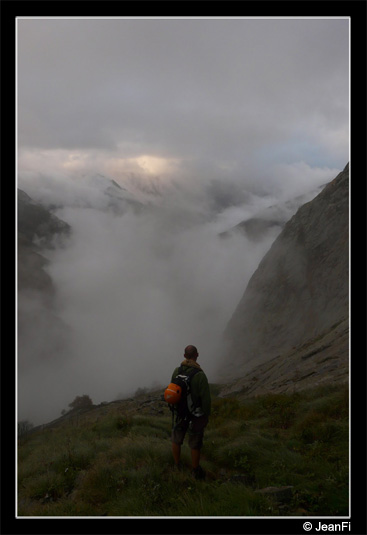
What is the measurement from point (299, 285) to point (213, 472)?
3898cm

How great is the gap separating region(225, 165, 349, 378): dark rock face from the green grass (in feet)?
82.3

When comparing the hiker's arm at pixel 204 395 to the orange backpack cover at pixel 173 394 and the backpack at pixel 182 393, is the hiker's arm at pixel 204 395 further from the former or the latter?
the orange backpack cover at pixel 173 394

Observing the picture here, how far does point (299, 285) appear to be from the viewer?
43.6m

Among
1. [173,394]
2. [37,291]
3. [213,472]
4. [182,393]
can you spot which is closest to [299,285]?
[213,472]

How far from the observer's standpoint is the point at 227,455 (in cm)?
792

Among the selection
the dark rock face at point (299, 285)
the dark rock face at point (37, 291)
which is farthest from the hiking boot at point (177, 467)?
the dark rock face at point (37, 291)

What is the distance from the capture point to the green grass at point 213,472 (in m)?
5.68

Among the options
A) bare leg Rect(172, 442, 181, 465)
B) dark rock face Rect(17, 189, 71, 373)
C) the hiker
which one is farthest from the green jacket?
dark rock face Rect(17, 189, 71, 373)

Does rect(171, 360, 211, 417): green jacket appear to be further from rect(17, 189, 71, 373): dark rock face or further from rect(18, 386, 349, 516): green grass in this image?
rect(17, 189, 71, 373): dark rock face

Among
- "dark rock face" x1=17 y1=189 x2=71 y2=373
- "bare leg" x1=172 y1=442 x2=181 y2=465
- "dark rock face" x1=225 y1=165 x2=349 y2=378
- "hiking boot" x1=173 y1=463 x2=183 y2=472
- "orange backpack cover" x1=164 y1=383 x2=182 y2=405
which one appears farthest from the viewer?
"dark rock face" x1=17 y1=189 x2=71 y2=373

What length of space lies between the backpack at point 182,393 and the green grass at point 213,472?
122 cm

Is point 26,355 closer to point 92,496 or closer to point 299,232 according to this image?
point 299,232

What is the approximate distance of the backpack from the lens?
6.64 m

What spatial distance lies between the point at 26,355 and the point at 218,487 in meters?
179
